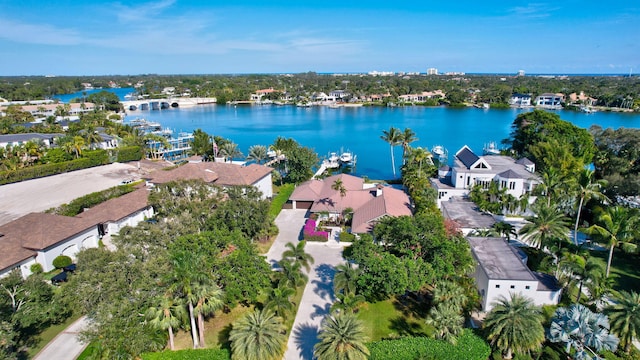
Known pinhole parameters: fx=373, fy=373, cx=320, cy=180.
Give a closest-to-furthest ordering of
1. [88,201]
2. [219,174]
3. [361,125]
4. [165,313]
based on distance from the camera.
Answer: [165,313] → [88,201] → [219,174] → [361,125]

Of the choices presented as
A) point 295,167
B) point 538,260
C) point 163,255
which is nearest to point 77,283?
point 163,255

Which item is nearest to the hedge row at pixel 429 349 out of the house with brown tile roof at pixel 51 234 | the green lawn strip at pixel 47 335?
the green lawn strip at pixel 47 335

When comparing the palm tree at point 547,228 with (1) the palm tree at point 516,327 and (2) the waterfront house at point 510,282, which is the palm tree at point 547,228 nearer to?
(2) the waterfront house at point 510,282

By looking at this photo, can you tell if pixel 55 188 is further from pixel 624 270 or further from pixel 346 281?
pixel 624 270

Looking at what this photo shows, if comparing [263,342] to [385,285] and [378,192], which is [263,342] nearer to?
[385,285]

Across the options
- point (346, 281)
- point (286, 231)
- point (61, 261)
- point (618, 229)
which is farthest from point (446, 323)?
point (61, 261)

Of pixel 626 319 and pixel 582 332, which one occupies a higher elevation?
pixel 626 319
